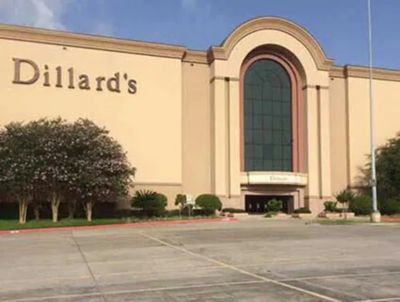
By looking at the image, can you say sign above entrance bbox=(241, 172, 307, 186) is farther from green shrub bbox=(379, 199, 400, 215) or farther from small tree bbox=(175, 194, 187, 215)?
green shrub bbox=(379, 199, 400, 215)

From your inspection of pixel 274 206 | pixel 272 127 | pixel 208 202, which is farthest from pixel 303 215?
pixel 208 202

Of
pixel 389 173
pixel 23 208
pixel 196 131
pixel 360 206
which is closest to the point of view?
pixel 23 208

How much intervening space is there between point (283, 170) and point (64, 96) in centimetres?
1947

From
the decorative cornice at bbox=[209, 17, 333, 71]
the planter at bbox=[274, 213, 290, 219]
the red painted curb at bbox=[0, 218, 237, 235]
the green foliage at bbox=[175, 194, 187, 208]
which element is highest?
the decorative cornice at bbox=[209, 17, 333, 71]

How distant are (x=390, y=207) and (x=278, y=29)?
17513 mm

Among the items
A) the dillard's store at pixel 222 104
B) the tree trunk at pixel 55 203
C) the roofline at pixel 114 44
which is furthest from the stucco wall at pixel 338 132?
the tree trunk at pixel 55 203

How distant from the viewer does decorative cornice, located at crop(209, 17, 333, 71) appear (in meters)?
51.2

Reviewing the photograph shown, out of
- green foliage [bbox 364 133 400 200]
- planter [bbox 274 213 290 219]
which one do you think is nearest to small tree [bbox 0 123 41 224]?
planter [bbox 274 213 290 219]

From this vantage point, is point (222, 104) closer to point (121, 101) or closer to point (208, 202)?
point (121, 101)

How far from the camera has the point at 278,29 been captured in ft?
175

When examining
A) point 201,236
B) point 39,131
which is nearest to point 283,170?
point 39,131

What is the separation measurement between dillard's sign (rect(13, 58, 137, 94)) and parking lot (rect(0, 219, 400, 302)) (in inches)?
912

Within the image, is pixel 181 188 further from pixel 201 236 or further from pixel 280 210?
pixel 201 236

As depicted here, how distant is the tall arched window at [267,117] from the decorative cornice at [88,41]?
7.29m
